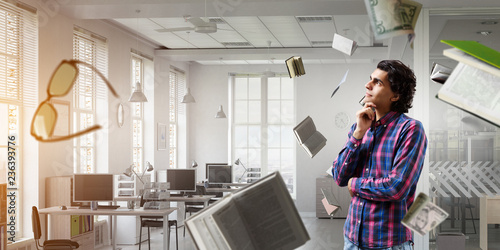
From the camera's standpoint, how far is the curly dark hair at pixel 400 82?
1.90 meters

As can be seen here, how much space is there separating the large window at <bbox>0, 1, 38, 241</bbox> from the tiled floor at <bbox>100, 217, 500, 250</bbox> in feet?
7.52

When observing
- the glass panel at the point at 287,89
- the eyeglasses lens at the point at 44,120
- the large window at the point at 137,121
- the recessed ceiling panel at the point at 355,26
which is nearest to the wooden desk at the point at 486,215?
the recessed ceiling panel at the point at 355,26

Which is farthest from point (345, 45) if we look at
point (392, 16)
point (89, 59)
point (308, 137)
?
point (89, 59)

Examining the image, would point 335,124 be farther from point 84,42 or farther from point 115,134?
point 84,42

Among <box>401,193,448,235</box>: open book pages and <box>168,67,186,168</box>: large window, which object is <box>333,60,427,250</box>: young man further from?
<box>168,67,186,168</box>: large window

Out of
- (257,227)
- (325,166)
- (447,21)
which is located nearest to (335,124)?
(325,166)

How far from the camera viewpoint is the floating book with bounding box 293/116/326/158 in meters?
2.82

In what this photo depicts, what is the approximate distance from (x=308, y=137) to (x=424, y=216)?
55.8 inches

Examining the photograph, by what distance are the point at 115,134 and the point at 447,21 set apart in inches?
217

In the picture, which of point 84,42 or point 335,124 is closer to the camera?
point 84,42

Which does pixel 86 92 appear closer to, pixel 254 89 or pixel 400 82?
pixel 254 89

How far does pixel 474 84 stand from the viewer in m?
1.14

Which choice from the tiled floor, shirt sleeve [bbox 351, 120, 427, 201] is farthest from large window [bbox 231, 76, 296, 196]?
shirt sleeve [bbox 351, 120, 427, 201]

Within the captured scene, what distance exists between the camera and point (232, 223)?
1361 millimetres
